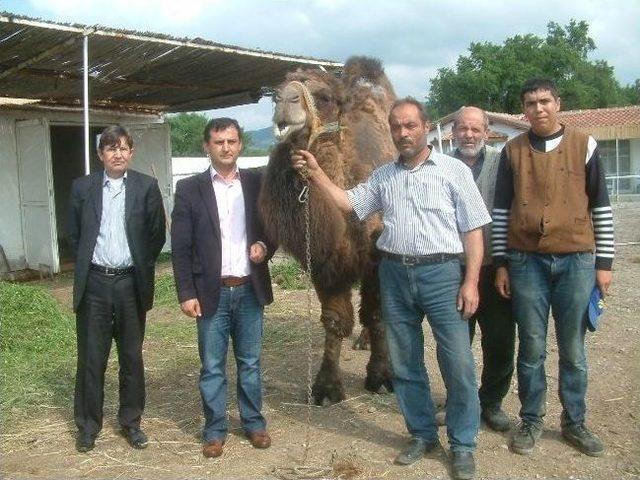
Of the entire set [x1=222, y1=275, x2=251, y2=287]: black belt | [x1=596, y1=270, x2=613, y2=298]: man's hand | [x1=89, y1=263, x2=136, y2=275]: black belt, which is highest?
[x1=89, y1=263, x2=136, y2=275]: black belt

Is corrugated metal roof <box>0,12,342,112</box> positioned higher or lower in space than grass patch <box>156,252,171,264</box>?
higher

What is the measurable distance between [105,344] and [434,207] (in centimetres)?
249

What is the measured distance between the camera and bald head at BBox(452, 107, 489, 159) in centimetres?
469

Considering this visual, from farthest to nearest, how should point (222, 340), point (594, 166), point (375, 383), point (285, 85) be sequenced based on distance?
point (375, 383) → point (285, 85) → point (222, 340) → point (594, 166)

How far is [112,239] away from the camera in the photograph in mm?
4676

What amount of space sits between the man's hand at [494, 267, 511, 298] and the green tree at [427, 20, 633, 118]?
4524cm

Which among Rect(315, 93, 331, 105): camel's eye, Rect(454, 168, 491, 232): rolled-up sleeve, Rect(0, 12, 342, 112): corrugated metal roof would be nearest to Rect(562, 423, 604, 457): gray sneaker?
Rect(454, 168, 491, 232): rolled-up sleeve

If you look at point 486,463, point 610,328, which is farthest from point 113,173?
point 610,328

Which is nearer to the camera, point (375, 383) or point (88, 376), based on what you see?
point (88, 376)

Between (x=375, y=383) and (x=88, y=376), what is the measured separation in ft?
7.68

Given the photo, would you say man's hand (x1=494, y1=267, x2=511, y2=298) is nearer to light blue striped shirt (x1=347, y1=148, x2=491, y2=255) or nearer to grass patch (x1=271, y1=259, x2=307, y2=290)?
light blue striped shirt (x1=347, y1=148, x2=491, y2=255)

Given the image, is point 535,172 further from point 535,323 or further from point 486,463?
point 486,463

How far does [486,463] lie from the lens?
14.0ft

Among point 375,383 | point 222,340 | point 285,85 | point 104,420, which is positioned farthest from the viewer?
point 375,383
